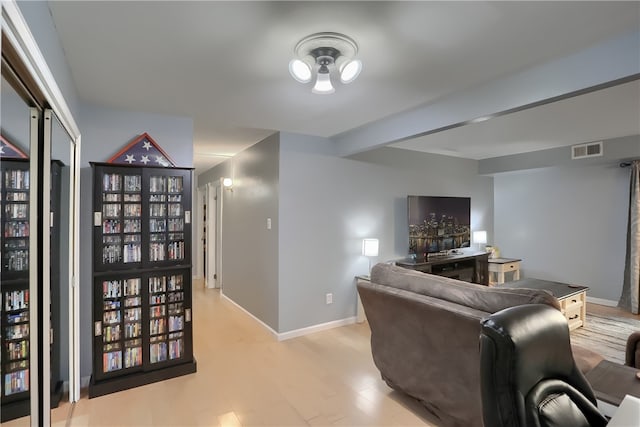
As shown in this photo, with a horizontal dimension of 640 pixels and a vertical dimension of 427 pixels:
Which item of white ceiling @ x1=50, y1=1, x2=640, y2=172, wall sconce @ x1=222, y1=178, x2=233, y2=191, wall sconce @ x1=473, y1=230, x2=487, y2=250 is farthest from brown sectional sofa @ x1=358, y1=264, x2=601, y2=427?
wall sconce @ x1=473, y1=230, x2=487, y2=250

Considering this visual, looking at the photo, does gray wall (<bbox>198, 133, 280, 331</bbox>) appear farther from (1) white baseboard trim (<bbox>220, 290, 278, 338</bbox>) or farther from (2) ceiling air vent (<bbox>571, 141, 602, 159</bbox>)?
(2) ceiling air vent (<bbox>571, 141, 602, 159</bbox>)

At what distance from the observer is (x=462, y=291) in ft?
6.40

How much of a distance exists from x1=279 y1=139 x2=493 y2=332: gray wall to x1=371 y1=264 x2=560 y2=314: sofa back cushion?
4.72 feet

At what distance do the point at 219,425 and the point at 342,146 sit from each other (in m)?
2.94

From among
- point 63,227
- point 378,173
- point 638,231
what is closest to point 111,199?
point 63,227

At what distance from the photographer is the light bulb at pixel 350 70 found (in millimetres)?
1787

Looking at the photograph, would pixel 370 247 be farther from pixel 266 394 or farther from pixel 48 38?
pixel 48 38

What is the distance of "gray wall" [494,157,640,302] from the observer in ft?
15.7

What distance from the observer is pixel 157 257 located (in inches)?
112

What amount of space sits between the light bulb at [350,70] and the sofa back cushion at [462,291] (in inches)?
53.2

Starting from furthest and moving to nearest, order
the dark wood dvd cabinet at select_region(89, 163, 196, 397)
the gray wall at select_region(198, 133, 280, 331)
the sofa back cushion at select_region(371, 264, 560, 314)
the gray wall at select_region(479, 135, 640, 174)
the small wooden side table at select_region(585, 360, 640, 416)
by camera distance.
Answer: the gray wall at select_region(479, 135, 640, 174)
the gray wall at select_region(198, 133, 280, 331)
the dark wood dvd cabinet at select_region(89, 163, 196, 397)
the sofa back cushion at select_region(371, 264, 560, 314)
the small wooden side table at select_region(585, 360, 640, 416)

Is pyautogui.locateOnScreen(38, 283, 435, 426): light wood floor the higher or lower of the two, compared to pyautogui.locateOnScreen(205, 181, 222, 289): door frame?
lower

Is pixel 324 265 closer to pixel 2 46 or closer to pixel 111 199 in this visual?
pixel 111 199

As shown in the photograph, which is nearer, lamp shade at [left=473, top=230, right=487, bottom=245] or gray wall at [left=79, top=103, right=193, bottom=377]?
gray wall at [left=79, top=103, right=193, bottom=377]
